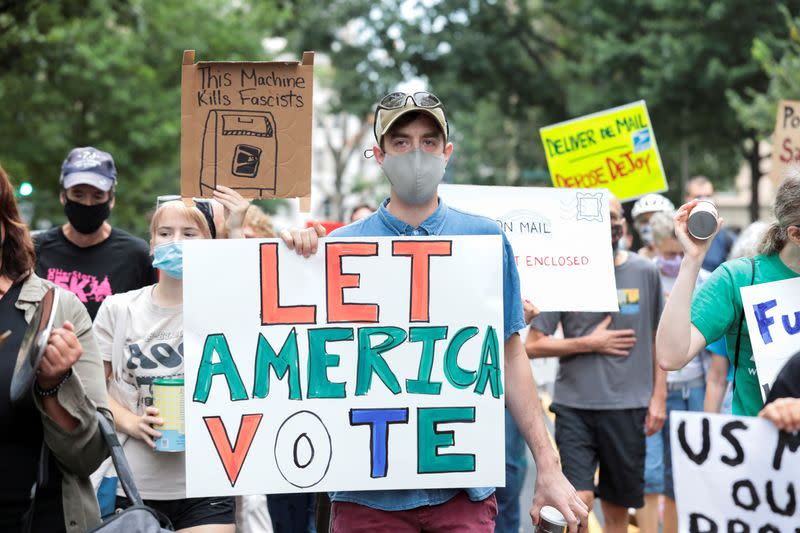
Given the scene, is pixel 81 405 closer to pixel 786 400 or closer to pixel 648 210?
pixel 786 400

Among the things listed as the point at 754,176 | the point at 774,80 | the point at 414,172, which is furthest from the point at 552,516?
the point at 754,176

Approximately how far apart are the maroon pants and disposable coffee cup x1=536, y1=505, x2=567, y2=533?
0.23 metres

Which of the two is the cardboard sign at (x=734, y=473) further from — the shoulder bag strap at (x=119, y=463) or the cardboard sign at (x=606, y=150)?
the cardboard sign at (x=606, y=150)

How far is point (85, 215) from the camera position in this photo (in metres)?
5.84

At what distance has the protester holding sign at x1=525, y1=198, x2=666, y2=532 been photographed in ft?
21.6

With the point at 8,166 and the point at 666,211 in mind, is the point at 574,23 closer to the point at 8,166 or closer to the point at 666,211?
the point at 8,166

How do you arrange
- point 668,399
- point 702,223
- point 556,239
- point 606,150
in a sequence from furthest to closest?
point 668,399
point 606,150
point 556,239
point 702,223

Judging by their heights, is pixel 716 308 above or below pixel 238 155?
below

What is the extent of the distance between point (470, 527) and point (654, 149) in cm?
410

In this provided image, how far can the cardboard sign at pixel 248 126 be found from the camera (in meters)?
4.68

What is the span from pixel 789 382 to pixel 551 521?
0.85m

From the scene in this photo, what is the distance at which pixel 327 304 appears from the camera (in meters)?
3.83

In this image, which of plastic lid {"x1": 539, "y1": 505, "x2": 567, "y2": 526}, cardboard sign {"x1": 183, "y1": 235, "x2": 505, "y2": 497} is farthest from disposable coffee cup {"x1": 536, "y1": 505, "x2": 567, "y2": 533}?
cardboard sign {"x1": 183, "y1": 235, "x2": 505, "y2": 497}

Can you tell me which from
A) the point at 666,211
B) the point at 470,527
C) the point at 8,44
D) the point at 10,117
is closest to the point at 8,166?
the point at 10,117
